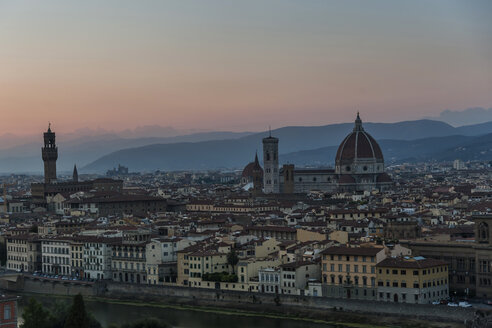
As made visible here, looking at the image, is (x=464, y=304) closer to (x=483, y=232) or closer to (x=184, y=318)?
(x=483, y=232)

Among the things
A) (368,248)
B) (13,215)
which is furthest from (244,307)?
(13,215)

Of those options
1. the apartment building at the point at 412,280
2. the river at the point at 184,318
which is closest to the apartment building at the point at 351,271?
the apartment building at the point at 412,280

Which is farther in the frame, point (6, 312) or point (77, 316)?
point (77, 316)

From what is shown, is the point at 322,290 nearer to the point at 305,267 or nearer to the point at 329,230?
the point at 305,267

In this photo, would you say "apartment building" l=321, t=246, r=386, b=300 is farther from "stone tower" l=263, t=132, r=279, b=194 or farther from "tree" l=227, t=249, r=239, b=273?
"stone tower" l=263, t=132, r=279, b=194

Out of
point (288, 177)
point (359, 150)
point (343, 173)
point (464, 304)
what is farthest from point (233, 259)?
point (359, 150)
